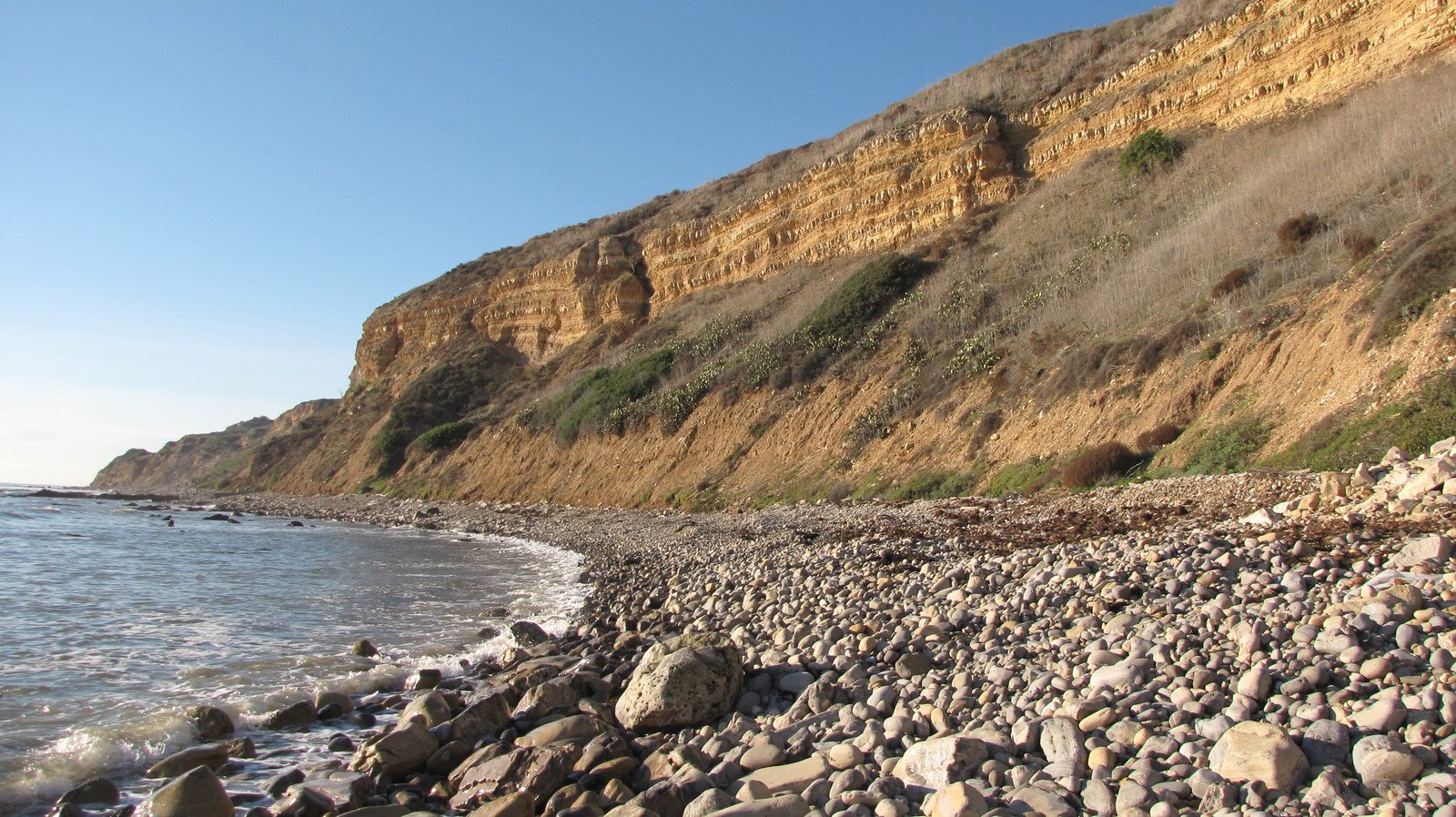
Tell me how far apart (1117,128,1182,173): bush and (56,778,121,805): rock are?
30.5 m

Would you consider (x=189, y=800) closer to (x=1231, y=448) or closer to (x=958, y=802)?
(x=958, y=802)

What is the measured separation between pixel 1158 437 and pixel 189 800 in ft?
46.7

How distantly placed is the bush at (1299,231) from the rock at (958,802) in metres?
16.4

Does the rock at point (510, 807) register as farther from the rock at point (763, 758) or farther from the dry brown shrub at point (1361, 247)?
the dry brown shrub at point (1361, 247)

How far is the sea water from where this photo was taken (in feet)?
21.7

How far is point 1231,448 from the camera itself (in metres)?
12.1

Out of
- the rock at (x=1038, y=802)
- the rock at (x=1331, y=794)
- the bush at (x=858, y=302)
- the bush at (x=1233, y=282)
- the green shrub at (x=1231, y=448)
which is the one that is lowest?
the rock at (x=1038, y=802)

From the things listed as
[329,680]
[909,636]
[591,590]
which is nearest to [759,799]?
[909,636]

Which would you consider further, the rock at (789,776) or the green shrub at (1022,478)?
the green shrub at (1022,478)

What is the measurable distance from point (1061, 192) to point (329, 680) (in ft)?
95.2

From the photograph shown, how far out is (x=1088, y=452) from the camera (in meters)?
14.4

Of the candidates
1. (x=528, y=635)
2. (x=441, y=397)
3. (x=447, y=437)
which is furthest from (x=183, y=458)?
(x=528, y=635)

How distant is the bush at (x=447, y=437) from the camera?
46.5 metres

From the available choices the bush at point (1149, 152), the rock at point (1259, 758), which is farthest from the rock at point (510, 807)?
the bush at point (1149, 152)
